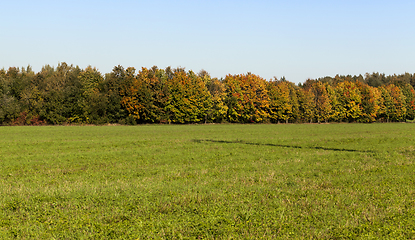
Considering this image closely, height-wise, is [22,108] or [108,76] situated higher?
[108,76]

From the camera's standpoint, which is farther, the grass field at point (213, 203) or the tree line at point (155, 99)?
the tree line at point (155, 99)

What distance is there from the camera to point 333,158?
2209 cm

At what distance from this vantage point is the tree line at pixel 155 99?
9150 centimetres

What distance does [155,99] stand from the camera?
310ft

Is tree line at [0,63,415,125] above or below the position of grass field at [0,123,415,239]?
above

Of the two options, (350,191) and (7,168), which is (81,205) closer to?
(350,191)

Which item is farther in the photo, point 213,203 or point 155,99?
point 155,99

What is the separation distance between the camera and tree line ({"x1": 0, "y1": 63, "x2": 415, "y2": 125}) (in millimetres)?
91500

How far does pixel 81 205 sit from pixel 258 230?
5.62 meters

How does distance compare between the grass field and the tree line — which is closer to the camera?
the grass field

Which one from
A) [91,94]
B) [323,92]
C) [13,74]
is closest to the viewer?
[91,94]

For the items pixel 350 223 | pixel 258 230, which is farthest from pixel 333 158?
pixel 258 230

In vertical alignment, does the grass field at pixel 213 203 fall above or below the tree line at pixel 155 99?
below

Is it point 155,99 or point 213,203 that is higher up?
point 155,99
